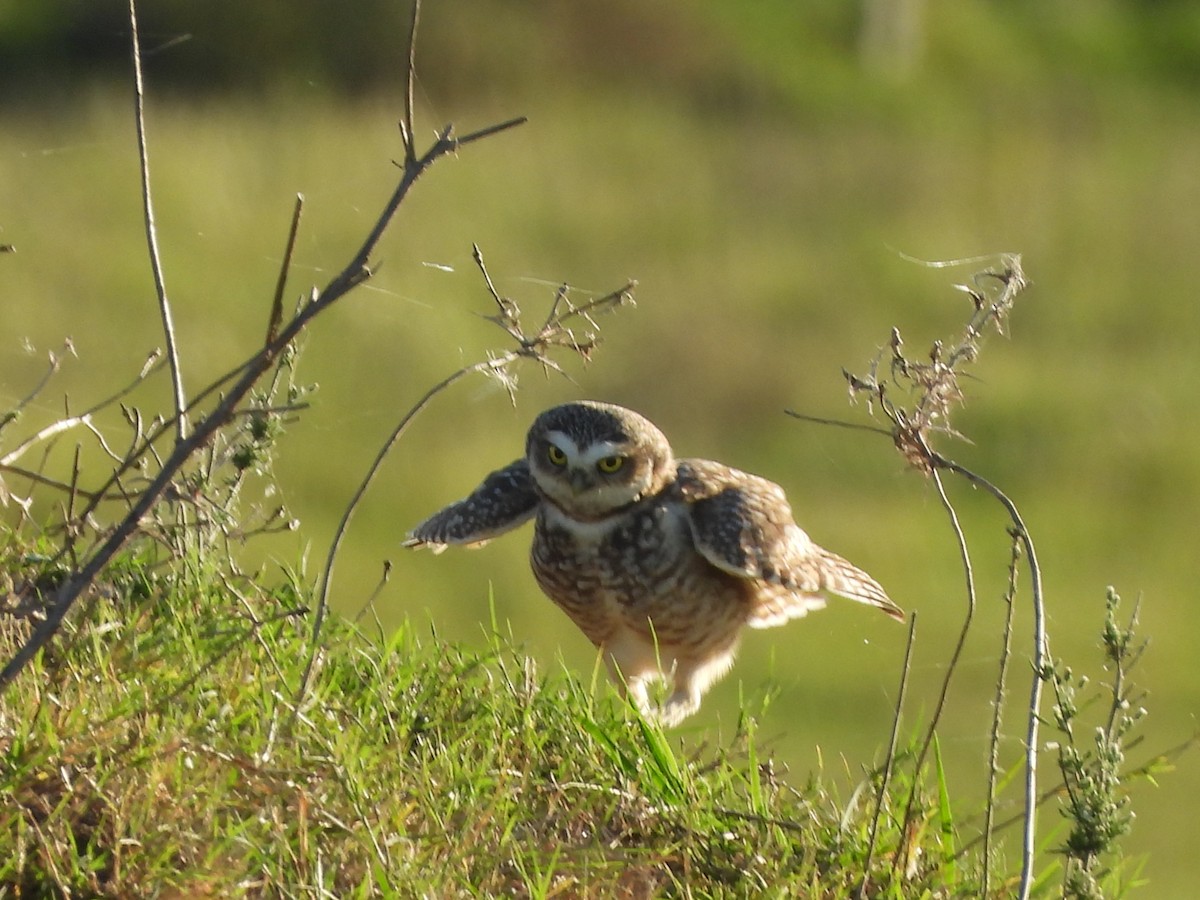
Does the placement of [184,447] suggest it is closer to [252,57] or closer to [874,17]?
[252,57]

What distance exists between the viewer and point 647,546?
514 centimetres

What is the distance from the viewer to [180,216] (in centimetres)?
2150

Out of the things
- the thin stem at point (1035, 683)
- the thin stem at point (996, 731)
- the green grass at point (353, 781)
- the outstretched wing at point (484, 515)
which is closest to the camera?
the green grass at point (353, 781)

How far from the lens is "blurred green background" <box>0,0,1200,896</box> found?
65.8ft

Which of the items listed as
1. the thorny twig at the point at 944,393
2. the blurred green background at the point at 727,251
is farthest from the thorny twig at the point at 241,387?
the blurred green background at the point at 727,251

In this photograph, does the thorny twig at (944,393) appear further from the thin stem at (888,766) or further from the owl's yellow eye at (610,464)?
the owl's yellow eye at (610,464)

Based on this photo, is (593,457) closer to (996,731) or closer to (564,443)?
(564,443)

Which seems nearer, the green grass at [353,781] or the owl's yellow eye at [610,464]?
the green grass at [353,781]

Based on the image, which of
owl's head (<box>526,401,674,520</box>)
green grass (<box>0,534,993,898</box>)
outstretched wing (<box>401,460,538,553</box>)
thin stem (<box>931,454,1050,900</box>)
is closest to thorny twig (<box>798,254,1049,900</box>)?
thin stem (<box>931,454,1050,900</box>)

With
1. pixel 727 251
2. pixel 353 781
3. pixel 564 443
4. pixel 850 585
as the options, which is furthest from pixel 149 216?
pixel 727 251

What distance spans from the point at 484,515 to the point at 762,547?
0.82m

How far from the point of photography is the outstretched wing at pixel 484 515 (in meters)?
5.32

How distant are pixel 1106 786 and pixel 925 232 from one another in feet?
74.9

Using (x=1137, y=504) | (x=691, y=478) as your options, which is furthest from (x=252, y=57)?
(x=691, y=478)
